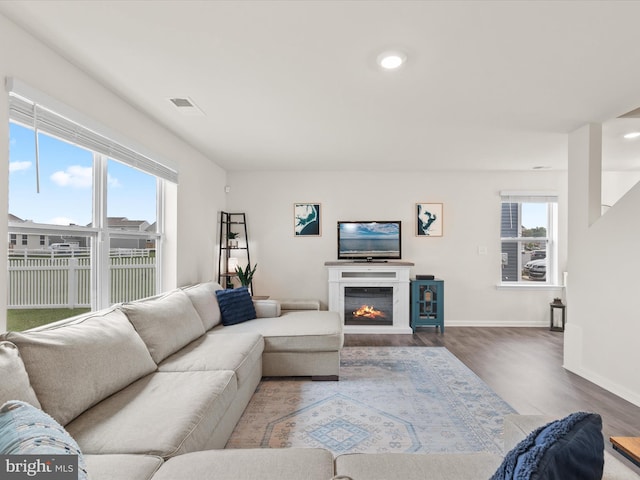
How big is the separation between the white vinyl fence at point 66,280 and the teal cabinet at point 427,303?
3371mm

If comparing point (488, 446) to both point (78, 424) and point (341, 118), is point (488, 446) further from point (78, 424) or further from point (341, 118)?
point (341, 118)

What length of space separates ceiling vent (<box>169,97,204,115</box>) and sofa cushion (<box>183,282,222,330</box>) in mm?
1623

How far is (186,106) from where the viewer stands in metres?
2.74

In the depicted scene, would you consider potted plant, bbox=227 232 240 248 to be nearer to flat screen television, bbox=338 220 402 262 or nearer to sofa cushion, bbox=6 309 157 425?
flat screen television, bbox=338 220 402 262

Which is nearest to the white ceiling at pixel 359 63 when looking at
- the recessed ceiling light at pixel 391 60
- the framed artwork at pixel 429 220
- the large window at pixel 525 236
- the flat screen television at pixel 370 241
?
the recessed ceiling light at pixel 391 60

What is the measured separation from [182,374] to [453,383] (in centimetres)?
226

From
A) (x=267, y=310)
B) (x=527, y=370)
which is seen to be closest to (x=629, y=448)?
(x=527, y=370)

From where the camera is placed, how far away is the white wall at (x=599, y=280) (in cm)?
276

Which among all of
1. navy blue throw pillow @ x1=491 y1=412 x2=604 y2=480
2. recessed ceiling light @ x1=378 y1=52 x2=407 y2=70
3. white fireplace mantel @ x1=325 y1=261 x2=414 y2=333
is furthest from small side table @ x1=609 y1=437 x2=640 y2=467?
white fireplace mantel @ x1=325 y1=261 x2=414 y2=333

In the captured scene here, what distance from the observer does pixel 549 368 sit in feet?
11.1

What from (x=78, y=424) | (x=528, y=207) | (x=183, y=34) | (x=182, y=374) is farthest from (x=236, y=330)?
(x=528, y=207)

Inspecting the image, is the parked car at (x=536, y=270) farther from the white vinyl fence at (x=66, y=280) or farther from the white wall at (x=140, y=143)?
the white vinyl fence at (x=66, y=280)

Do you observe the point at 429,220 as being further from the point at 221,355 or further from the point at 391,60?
the point at 221,355

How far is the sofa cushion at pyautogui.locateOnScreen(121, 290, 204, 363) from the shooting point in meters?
2.29
